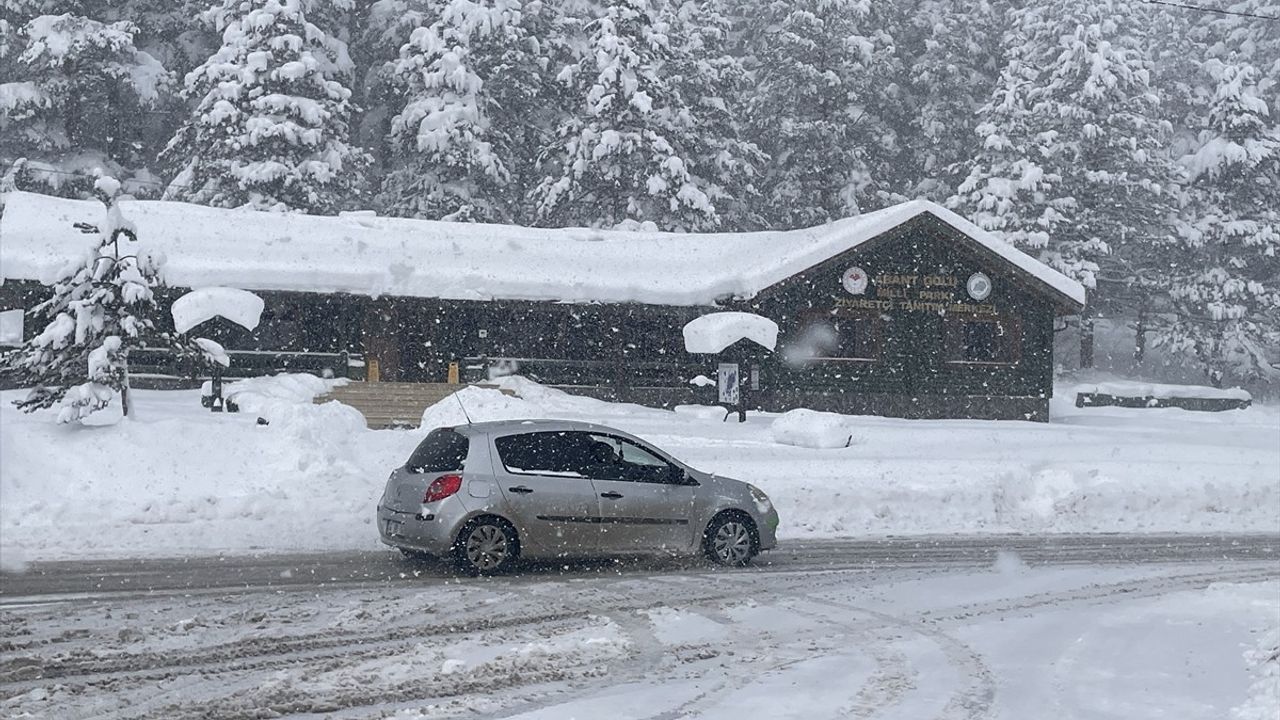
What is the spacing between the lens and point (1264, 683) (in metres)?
8.30

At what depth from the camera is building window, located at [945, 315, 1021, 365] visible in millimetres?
34750

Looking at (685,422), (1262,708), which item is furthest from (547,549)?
(685,422)

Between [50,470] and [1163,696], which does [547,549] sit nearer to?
[1163,696]

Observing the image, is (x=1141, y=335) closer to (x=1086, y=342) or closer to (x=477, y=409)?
(x=1086, y=342)

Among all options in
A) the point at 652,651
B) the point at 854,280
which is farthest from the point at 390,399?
the point at 652,651

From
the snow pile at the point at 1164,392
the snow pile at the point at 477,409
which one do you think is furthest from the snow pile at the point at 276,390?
the snow pile at the point at 1164,392

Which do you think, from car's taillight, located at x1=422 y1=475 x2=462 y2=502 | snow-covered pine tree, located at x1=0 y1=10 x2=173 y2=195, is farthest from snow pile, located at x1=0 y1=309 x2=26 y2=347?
car's taillight, located at x1=422 y1=475 x2=462 y2=502

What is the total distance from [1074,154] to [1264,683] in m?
45.6

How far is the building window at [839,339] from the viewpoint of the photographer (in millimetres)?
34062

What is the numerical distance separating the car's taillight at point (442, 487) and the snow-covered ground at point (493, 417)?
7.81ft

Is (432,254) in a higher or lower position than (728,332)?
higher

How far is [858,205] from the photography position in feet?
178

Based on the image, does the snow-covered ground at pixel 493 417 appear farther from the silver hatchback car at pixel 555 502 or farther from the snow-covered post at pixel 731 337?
the silver hatchback car at pixel 555 502

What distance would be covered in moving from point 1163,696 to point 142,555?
9792 mm
